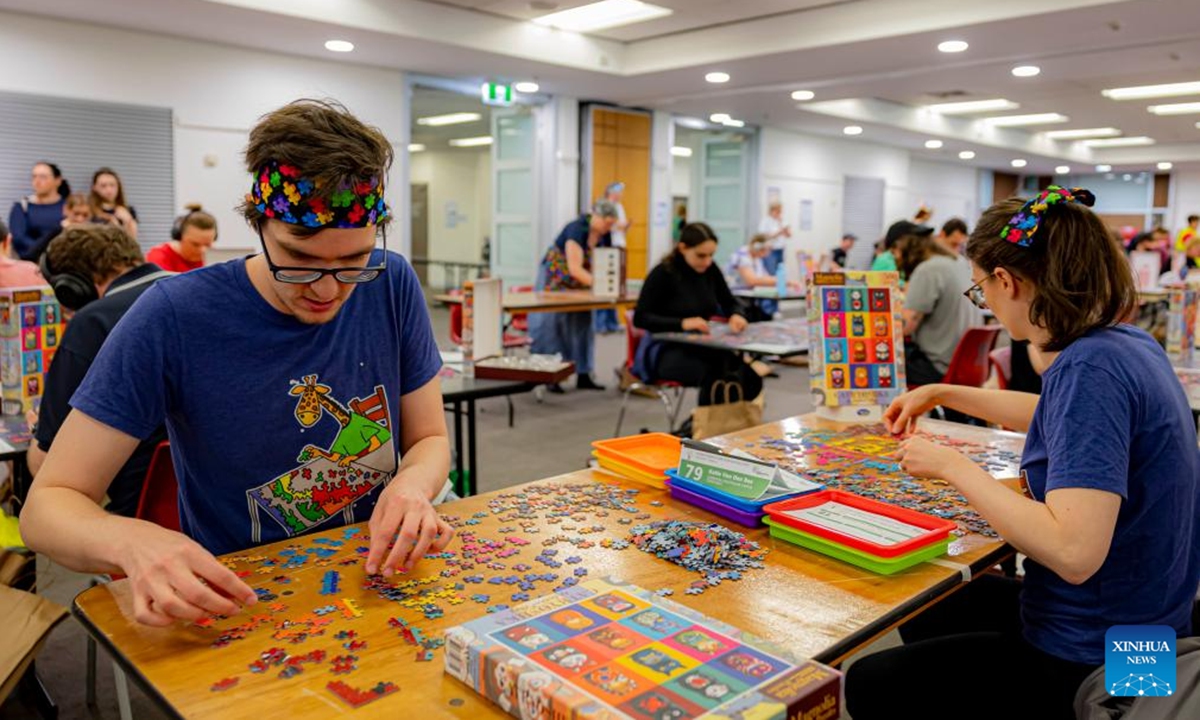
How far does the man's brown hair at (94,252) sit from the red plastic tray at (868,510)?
245cm

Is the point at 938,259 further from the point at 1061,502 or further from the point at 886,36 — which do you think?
the point at 1061,502

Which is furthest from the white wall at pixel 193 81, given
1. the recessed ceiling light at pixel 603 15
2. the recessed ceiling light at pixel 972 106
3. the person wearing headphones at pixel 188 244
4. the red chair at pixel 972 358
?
the recessed ceiling light at pixel 972 106

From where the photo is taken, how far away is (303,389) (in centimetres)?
168

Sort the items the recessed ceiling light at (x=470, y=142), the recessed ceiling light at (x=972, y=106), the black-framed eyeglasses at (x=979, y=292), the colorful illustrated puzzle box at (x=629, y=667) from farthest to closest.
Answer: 1. the recessed ceiling light at (x=470, y=142)
2. the recessed ceiling light at (x=972, y=106)
3. the black-framed eyeglasses at (x=979, y=292)
4. the colorful illustrated puzzle box at (x=629, y=667)

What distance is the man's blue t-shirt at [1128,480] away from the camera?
1546mm

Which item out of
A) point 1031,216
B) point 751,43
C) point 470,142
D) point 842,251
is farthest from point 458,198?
point 1031,216

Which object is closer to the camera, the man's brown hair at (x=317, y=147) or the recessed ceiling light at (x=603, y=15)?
the man's brown hair at (x=317, y=147)

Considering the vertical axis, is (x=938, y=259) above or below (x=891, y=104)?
below

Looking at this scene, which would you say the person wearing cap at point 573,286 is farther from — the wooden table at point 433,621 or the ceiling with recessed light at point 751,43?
the wooden table at point 433,621

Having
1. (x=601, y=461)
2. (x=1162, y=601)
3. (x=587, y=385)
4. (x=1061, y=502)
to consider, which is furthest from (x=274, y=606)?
(x=587, y=385)

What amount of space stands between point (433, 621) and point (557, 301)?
5.59m

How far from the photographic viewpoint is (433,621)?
1372 mm

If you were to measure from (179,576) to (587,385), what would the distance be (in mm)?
6860

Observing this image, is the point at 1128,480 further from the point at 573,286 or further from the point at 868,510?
the point at 573,286
